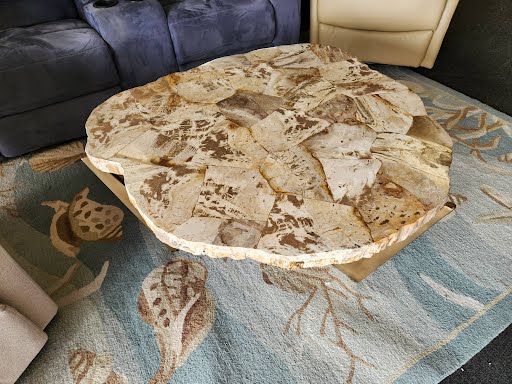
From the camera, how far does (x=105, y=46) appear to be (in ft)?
5.65

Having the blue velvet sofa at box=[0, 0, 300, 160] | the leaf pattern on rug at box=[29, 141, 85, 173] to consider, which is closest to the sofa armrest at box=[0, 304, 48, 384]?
the leaf pattern on rug at box=[29, 141, 85, 173]

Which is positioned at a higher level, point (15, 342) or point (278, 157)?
point (278, 157)

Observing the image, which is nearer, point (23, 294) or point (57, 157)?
point (23, 294)

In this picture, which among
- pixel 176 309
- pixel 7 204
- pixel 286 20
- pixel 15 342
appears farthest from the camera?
pixel 286 20

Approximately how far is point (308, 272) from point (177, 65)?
4.16 feet

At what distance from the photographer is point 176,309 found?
1.20m

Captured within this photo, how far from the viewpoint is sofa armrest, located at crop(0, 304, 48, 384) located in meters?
0.95

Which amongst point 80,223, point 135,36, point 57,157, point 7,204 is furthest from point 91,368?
point 135,36

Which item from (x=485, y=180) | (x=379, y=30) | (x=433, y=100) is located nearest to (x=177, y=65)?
(x=379, y=30)

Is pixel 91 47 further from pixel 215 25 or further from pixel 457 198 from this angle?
pixel 457 198

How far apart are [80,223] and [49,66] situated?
68 centimetres

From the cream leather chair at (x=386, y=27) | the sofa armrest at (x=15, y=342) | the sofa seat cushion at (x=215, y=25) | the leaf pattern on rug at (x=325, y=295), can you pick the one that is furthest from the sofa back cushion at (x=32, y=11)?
the leaf pattern on rug at (x=325, y=295)

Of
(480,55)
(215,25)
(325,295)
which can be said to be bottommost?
(480,55)

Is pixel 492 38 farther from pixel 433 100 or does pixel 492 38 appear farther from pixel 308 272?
pixel 308 272
